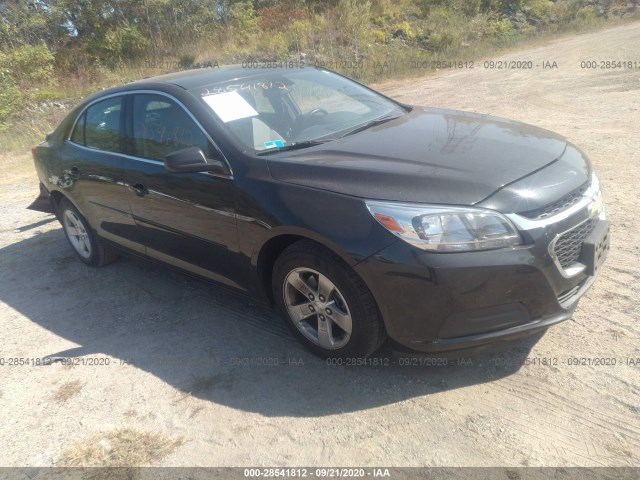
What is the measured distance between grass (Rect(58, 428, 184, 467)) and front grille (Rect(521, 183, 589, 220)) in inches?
84.4

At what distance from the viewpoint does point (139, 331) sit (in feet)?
13.0

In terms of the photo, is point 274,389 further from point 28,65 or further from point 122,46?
point 122,46

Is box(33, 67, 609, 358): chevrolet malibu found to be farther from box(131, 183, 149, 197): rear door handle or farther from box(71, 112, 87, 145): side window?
box(71, 112, 87, 145): side window

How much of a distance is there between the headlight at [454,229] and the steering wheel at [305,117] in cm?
136

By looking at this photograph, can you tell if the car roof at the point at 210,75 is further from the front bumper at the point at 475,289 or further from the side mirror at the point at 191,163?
the front bumper at the point at 475,289

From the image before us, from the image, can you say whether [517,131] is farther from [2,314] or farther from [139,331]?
[2,314]

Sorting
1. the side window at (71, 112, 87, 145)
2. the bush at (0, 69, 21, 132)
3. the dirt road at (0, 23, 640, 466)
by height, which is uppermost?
the bush at (0, 69, 21, 132)

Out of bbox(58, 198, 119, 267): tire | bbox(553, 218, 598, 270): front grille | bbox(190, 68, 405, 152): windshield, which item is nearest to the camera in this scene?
bbox(553, 218, 598, 270): front grille

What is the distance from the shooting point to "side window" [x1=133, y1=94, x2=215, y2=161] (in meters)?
3.61

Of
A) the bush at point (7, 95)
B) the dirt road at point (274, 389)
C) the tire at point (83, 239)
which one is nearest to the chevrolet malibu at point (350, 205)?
the dirt road at point (274, 389)

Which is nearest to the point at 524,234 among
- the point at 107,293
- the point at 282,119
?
the point at 282,119

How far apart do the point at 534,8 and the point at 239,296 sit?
28481 mm

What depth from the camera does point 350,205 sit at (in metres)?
2.79

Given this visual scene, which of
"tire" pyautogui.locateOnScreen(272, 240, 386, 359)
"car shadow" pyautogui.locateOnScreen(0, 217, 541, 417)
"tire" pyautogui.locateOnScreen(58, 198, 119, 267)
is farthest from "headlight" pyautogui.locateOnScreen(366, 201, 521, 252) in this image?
"tire" pyautogui.locateOnScreen(58, 198, 119, 267)
